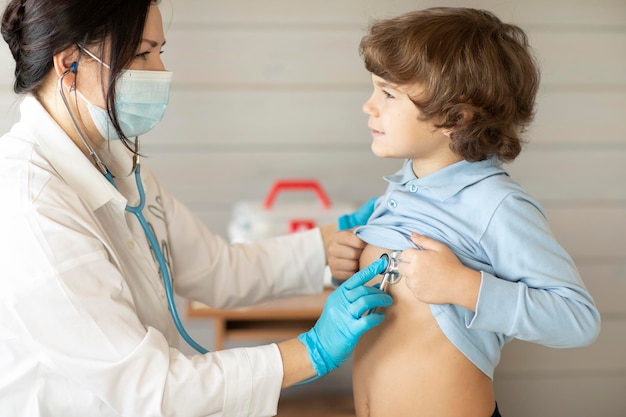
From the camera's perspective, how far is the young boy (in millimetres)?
1197

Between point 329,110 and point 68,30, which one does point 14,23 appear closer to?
point 68,30

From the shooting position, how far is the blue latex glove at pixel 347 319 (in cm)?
127

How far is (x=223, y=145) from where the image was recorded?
244 cm

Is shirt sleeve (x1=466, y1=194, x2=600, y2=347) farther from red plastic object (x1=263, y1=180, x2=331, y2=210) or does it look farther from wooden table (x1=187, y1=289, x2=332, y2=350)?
red plastic object (x1=263, y1=180, x2=331, y2=210)

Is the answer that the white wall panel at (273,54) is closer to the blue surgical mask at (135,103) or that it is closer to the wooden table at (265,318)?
the wooden table at (265,318)

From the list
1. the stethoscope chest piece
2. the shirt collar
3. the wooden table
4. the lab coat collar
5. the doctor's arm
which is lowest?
the wooden table

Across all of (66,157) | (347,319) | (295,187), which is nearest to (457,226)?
(347,319)

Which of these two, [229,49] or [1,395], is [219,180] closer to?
[229,49]

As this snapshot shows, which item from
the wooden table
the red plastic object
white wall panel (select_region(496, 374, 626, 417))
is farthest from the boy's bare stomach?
white wall panel (select_region(496, 374, 626, 417))

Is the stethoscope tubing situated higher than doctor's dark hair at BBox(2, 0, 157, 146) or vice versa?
doctor's dark hair at BBox(2, 0, 157, 146)

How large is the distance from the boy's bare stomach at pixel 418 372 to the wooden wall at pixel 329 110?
1132 mm

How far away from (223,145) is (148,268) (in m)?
1.03

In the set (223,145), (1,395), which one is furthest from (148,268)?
(223,145)

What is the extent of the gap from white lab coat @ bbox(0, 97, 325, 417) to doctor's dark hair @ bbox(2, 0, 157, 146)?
0.29 feet
